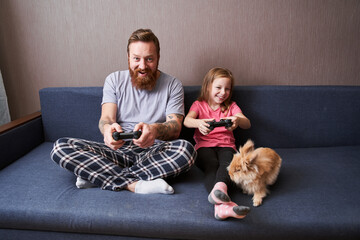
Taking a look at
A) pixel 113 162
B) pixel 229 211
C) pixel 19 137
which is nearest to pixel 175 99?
pixel 113 162

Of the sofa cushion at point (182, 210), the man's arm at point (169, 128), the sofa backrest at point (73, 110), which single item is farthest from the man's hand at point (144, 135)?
the sofa backrest at point (73, 110)

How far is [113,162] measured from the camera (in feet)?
4.27

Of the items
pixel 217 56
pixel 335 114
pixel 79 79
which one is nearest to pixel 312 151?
pixel 335 114

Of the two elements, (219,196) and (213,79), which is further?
(213,79)

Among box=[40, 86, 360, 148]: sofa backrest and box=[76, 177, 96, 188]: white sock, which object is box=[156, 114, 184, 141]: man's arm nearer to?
box=[40, 86, 360, 148]: sofa backrest

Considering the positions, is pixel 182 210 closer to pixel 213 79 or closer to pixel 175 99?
pixel 175 99

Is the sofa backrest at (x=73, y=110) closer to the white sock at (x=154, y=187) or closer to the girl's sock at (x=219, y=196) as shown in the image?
the white sock at (x=154, y=187)

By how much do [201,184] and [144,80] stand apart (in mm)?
694

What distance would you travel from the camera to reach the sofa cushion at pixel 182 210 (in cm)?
95

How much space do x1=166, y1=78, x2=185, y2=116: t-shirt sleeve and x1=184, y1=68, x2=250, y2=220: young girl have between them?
78 mm

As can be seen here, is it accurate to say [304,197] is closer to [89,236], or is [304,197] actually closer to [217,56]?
[89,236]

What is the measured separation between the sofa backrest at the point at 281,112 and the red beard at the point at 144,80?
29 centimetres

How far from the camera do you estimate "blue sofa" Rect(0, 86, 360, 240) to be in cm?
96

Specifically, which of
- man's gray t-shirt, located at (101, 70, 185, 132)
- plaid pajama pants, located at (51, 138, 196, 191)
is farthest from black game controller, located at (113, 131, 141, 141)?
man's gray t-shirt, located at (101, 70, 185, 132)
